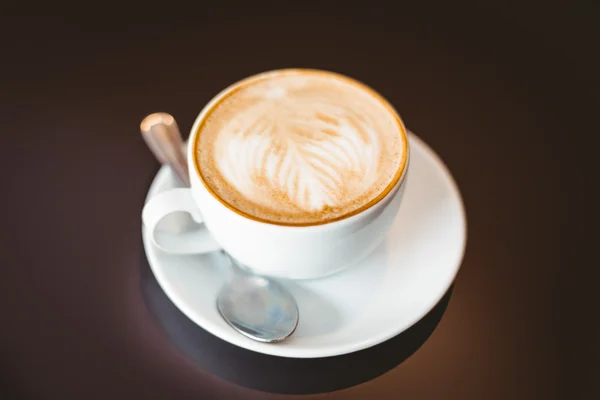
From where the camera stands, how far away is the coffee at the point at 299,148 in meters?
0.74

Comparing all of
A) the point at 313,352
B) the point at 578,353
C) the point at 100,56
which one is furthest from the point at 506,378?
the point at 100,56

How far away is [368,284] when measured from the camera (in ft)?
2.75

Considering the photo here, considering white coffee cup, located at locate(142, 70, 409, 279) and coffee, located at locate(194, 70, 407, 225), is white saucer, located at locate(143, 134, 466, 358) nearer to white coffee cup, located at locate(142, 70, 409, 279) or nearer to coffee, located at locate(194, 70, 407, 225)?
white coffee cup, located at locate(142, 70, 409, 279)

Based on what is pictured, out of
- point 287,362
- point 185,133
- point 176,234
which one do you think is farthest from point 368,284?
point 185,133

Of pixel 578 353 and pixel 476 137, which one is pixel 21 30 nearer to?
pixel 476 137

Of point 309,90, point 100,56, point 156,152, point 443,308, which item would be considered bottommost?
point 443,308

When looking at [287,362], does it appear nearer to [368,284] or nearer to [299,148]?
[368,284]

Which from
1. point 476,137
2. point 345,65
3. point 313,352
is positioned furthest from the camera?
A: point 345,65

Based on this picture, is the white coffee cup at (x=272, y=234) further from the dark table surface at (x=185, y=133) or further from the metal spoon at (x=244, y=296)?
the dark table surface at (x=185, y=133)

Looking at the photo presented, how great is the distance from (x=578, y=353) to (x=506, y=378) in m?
0.12

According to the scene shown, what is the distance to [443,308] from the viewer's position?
86 cm

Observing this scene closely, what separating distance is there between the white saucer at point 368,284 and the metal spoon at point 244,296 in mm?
16

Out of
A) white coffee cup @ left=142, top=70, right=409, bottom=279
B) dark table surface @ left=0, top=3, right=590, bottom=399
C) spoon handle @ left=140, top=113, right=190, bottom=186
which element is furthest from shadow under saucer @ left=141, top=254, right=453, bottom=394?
spoon handle @ left=140, top=113, right=190, bottom=186

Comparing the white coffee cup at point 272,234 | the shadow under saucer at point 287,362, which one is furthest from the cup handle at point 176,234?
the shadow under saucer at point 287,362
